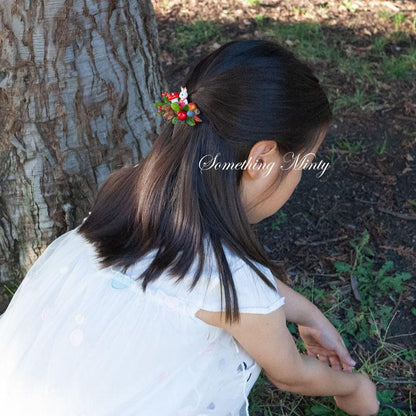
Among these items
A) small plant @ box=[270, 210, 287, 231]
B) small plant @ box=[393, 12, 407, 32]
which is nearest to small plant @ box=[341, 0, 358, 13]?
small plant @ box=[393, 12, 407, 32]

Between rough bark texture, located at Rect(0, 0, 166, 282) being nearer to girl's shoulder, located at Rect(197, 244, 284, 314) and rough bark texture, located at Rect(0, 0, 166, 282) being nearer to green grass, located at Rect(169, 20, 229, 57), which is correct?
girl's shoulder, located at Rect(197, 244, 284, 314)

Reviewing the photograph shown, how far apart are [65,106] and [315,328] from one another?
1080mm

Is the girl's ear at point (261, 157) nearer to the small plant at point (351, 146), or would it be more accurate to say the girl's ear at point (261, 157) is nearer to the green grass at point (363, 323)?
the green grass at point (363, 323)

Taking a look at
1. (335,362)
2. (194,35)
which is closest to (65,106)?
(335,362)

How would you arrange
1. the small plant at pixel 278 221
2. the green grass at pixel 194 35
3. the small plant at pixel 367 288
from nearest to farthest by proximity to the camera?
the small plant at pixel 367 288 < the small plant at pixel 278 221 < the green grass at pixel 194 35

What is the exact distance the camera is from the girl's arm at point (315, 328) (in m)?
1.82

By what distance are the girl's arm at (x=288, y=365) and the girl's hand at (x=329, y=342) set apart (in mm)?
104

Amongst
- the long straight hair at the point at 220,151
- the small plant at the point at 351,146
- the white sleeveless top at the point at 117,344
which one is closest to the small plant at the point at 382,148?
the small plant at the point at 351,146

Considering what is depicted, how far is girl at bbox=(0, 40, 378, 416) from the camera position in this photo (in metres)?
1.39

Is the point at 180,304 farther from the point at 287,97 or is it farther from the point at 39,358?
the point at 287,97

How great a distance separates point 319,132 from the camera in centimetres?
153

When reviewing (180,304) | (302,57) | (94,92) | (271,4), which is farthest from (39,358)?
(271,4)

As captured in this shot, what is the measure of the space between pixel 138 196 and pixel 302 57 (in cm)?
234

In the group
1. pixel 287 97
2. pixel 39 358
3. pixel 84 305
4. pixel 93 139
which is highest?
pixel 287 97
